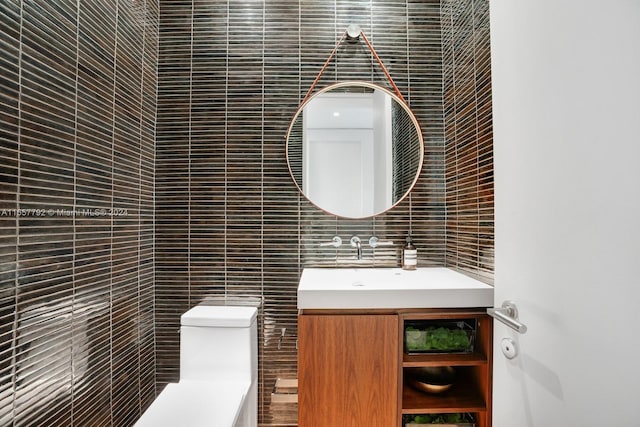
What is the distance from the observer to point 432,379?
4.69ft

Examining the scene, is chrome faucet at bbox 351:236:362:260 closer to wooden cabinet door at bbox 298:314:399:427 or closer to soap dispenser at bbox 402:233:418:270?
soap dispenser at bbox 402:233:418:270

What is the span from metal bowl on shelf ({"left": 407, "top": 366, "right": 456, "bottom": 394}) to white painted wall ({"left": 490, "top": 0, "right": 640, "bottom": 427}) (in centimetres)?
27

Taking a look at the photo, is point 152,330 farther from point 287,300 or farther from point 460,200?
point 460,200

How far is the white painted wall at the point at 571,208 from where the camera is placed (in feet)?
2.10

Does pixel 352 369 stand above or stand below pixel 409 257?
below

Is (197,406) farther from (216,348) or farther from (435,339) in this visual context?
(435,339)

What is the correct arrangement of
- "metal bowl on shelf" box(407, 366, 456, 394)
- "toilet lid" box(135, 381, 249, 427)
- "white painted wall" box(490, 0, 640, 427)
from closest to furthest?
"white painted wall" box(490, 0, 640, 427), "toilet lid" box(135, 381, 249, 427), "metal bowl on shelf" box(407, 366, 456, 394)

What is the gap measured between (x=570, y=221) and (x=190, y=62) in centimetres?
198

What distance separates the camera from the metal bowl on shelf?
140 cm

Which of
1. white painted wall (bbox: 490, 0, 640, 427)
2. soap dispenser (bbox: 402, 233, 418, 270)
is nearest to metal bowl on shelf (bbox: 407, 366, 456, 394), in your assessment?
white painted wall (bbox: 490, 0, 640, 427)

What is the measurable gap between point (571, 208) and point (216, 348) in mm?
1551

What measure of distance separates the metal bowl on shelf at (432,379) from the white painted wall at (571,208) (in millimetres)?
274

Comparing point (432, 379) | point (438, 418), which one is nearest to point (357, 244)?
point (432, 379)

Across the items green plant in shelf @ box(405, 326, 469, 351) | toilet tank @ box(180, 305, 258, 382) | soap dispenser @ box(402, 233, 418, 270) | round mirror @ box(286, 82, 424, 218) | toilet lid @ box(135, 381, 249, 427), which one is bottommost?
toilet lid @ box(135, 381, 249, 427)
